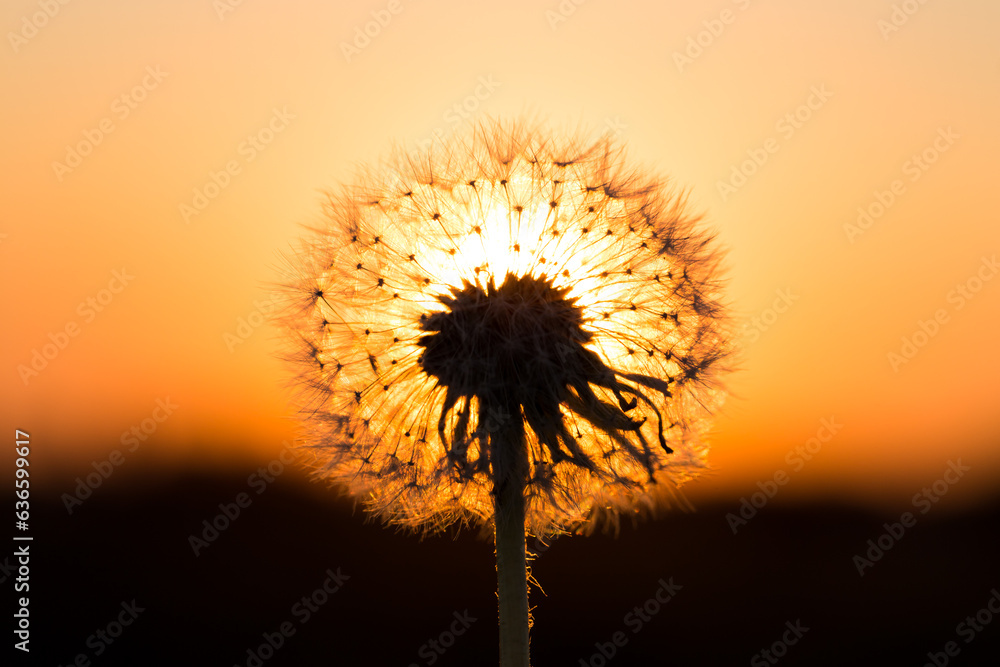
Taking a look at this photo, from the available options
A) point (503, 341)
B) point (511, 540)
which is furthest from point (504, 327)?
point (511, 540)

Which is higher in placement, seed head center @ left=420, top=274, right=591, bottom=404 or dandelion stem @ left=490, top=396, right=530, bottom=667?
seed head center @ left=420, top=274, right=591, bottom=404

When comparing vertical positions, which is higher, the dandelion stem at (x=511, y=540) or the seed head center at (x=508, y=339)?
the seed head center at (x=508, y=339)

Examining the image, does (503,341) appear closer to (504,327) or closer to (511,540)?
(504,327)
